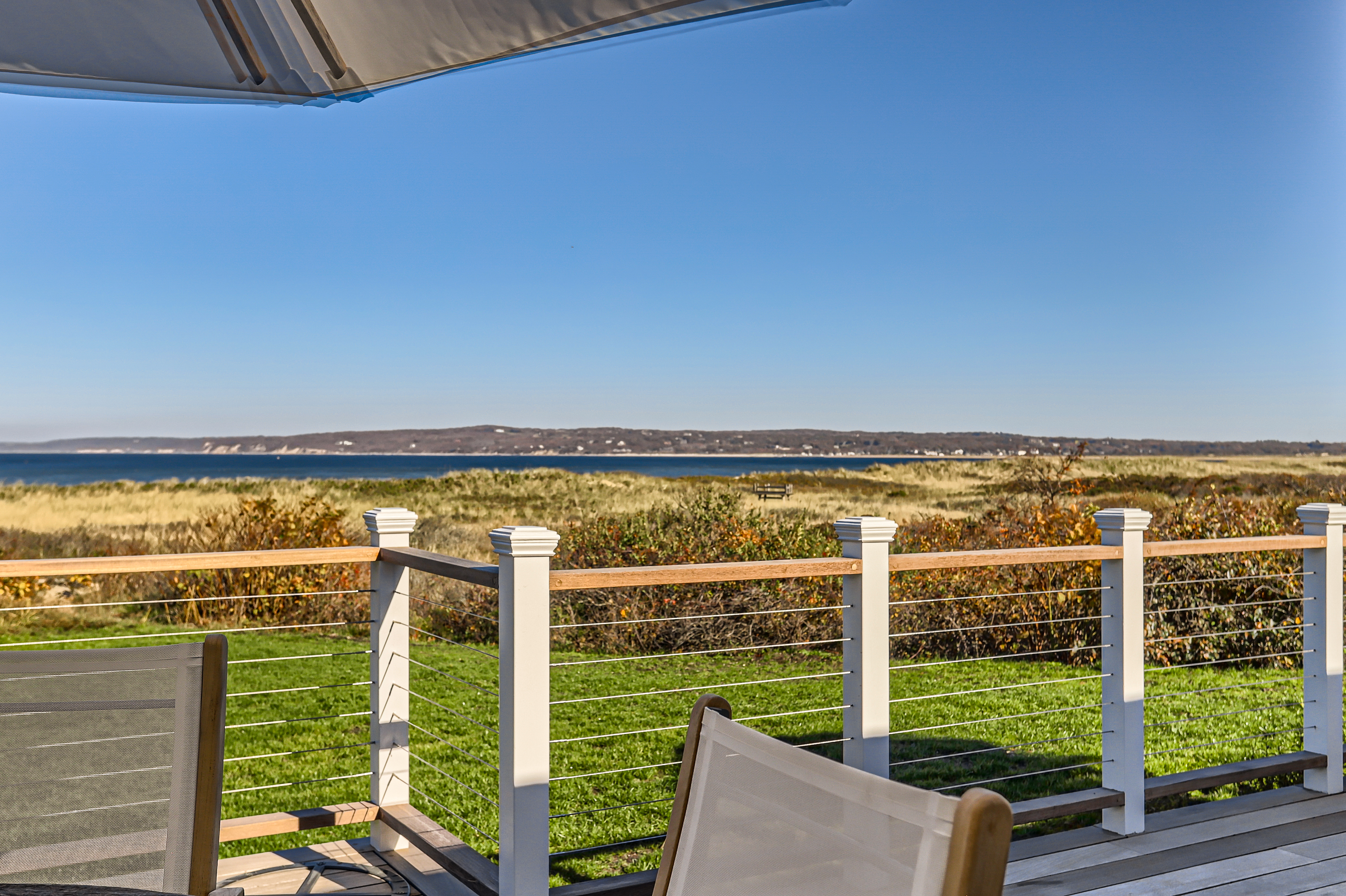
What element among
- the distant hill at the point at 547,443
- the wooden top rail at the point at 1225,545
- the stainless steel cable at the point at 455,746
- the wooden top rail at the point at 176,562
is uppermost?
the distant hill at the point at 547,443

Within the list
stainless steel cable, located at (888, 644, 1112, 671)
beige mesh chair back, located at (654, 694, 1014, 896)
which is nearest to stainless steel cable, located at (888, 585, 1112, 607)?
stainless steel cable, located at (888, 644, 1112, 671)

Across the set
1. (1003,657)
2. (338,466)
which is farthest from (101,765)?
(338,466)

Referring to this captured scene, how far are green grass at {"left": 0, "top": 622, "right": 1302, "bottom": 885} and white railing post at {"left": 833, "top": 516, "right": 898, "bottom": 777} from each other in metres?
1.34

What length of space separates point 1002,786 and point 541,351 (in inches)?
922

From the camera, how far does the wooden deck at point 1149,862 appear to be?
287 cm

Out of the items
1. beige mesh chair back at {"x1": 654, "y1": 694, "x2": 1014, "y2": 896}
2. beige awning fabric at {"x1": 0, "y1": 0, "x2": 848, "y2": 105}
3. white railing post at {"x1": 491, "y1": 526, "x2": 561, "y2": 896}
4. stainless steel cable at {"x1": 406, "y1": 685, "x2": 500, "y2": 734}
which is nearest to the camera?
beige mesh chair back at {"x1": 654, "y1": 694, "x2": 1014, "y2": 896}

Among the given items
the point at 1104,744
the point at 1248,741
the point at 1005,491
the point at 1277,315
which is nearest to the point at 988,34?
the point at 1277,315

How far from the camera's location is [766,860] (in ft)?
3.80

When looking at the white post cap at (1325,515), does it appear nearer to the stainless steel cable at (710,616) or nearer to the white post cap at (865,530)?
the stainless steel cable at (710,616)

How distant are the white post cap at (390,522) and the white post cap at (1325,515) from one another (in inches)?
136

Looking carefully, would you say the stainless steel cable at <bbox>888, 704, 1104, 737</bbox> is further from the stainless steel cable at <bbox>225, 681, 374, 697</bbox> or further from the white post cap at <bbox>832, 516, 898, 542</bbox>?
the stainless steel cable at <bbox>225, 681, 374, 697</bbox>

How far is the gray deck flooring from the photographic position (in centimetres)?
291

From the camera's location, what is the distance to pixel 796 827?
3.68ft

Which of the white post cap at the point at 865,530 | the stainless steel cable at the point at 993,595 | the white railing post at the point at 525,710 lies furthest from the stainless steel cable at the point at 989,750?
the white railing post at the point at 525,710
